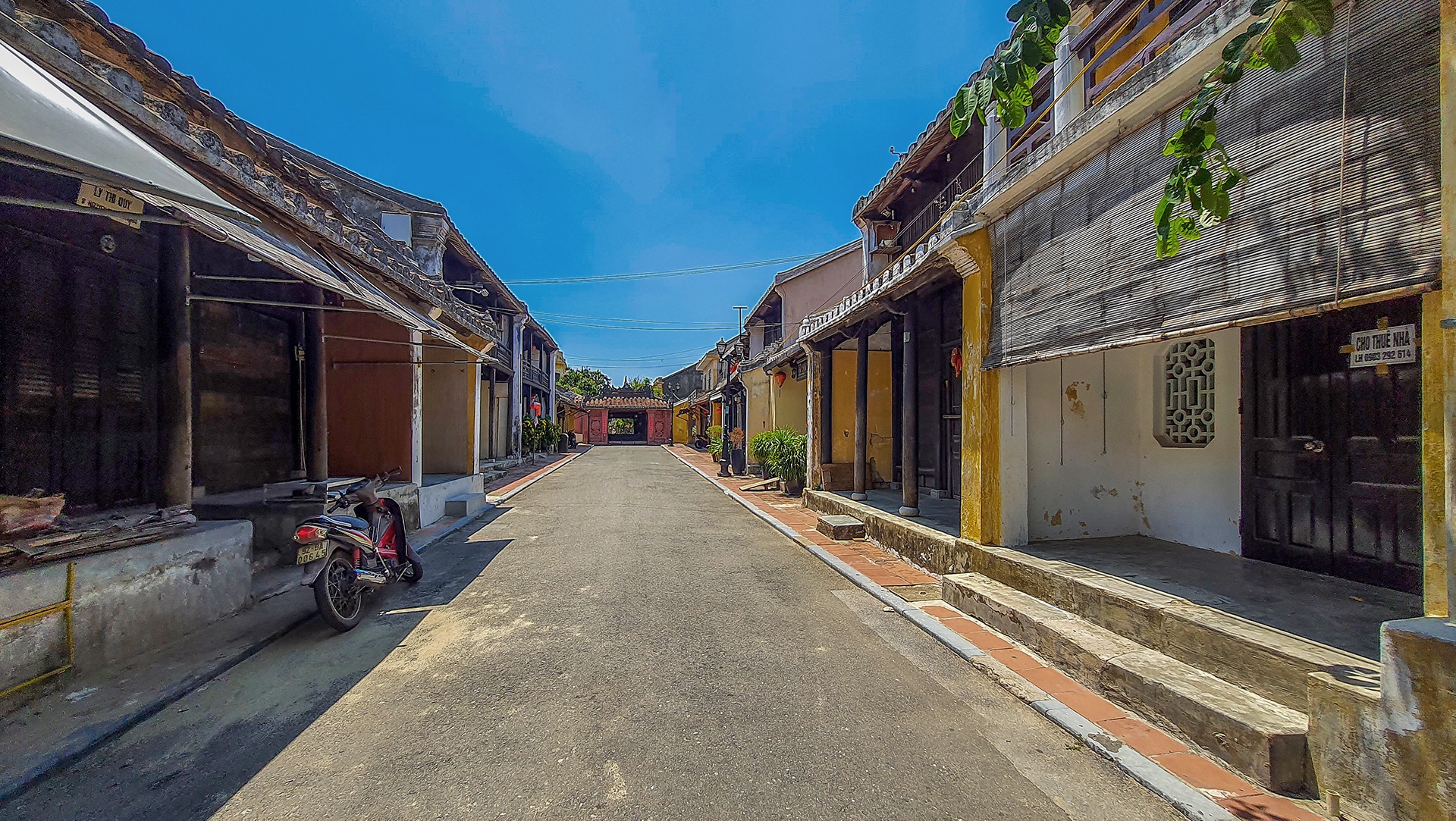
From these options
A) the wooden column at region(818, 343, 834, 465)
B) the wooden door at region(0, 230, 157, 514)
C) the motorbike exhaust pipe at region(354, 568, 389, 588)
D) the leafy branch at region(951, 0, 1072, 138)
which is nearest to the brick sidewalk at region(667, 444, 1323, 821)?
the leafy branch at region(951, 0, 1072, 138)

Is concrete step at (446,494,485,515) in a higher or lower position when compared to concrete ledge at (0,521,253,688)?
lower

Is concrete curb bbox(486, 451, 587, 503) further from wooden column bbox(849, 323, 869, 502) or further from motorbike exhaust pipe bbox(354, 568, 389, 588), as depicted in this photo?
wooden column bbox(849, 323, 869, 502)

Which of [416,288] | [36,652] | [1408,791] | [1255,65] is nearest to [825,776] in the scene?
[1408,791]

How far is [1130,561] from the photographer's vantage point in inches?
191

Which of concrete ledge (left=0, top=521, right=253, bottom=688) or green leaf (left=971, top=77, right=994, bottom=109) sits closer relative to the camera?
green leaf (left=971, top=77, right=994, bottom=109)

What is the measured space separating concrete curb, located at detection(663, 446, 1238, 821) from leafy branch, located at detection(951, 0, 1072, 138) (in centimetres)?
290

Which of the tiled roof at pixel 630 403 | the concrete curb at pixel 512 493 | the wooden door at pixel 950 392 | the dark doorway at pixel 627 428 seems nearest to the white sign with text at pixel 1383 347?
the wooden door at pixel 950 392

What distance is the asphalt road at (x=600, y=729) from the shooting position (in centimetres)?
247

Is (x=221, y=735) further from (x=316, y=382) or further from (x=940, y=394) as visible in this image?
(x=940, y=394)

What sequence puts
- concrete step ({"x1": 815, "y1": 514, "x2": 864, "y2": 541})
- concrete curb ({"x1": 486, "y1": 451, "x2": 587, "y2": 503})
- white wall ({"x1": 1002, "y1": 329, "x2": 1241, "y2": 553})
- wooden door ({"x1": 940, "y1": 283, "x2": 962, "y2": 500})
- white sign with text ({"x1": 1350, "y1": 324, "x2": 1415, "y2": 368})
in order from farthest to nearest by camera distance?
concrete curb ({"x1": 486, "y1": 451, "x2": 587, "y2": 503}) → wooden door ({"x1": 940, "y1": 283, "x2": 962, "y2": 500}) → concrete step ({"x1": 815, "y1": 514, "x2": 864, "y2": 541}) → white wall ({"x1": 1002, "y1": 329, "x2": 1241, "y2": 553}) → white sign with text ({"x1": 1350, "y1": 324, "x2": 1415, "y2": 368})

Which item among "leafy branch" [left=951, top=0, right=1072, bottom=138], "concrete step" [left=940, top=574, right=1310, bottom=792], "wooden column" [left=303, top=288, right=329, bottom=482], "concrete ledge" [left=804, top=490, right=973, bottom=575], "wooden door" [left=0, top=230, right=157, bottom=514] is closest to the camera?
"leafy branch" [left=951, top=0, right=1072, bottom=138]

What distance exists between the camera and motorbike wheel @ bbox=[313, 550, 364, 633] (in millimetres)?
4309

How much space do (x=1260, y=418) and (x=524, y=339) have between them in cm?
2372

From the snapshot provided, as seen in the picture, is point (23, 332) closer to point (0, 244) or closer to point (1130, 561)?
point (0, 244)
